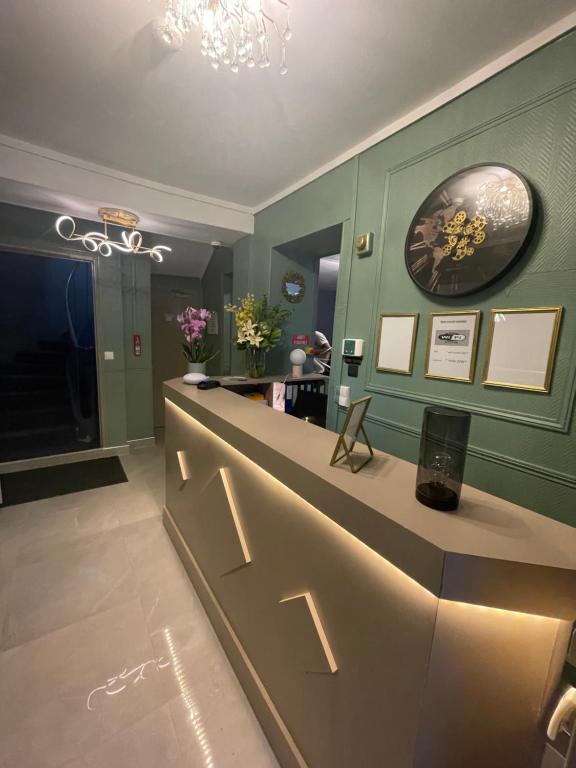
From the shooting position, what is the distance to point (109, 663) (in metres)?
1.46

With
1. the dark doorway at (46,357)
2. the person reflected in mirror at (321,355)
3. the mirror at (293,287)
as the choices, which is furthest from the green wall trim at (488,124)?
the dark doorway at (46,357)

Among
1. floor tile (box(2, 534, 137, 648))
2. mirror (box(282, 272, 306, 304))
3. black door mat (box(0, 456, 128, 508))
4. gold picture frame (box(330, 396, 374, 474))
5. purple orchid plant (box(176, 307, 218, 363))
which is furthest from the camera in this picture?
mirror (box(282, 272, 306, 304))

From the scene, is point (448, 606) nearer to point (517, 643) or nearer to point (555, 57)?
point (517, 643)

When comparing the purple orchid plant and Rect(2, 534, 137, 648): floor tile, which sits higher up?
the purple orchid plant

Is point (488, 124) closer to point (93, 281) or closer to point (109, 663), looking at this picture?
point (109, 663)

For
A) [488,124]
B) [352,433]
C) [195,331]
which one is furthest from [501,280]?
[195,331]

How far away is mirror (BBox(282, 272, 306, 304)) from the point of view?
305 centimetres

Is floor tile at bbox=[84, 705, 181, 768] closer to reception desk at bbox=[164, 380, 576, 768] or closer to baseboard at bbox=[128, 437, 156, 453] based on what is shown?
reception desk at bbox=[164, 380, 576, 768]

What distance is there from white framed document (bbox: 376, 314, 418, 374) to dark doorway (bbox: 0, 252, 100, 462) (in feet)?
10.9

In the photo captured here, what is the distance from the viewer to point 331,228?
7.79ft

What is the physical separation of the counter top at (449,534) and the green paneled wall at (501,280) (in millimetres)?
86

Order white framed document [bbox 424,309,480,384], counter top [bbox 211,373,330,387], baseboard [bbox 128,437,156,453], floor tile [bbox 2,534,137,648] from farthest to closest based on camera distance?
baseboard [bbox 128,437,156,453]
counter top [bbox 211,373,330,387]
floor tile [bbox 2,534,137,648]
white framed document [bbox 424,309,480,384]

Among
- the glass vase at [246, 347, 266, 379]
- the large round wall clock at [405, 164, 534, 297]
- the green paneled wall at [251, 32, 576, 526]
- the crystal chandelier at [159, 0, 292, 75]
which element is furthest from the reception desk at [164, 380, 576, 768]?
the crystal chandelier at [159, 0, 292, 75]

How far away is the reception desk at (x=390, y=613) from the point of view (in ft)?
1.95
